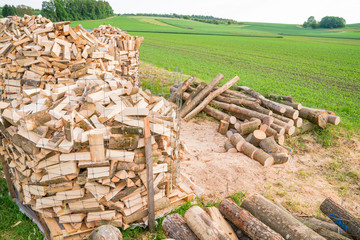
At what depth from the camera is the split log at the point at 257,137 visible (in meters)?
7.19

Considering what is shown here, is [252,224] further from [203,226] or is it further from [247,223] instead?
[203,226]

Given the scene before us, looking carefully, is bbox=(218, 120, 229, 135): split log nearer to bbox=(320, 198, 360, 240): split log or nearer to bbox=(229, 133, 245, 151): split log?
bbox=(229, 133, 245, 151): split log

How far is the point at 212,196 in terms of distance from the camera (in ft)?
17.4

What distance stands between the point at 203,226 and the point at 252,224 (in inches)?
25.5

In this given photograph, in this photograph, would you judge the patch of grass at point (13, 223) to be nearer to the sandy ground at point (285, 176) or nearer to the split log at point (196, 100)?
the sandy ground at point (285, 176)

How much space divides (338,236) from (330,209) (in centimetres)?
49

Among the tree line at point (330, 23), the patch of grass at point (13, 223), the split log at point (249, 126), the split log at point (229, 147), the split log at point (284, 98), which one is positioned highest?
the tree line at point (330, 23)

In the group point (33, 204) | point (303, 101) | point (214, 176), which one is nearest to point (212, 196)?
point (214, 176)

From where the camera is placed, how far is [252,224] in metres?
3.00

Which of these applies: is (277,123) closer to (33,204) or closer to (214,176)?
(214,176)

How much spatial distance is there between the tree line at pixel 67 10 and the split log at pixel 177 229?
6692cm

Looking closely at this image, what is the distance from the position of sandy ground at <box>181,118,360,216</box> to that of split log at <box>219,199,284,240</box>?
1.89 metres

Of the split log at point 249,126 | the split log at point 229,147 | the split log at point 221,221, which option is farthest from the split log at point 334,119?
the split log at point 221,221

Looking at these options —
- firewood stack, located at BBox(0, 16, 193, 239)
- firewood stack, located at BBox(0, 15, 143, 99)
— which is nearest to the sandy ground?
firewood stack, located at BBox(0, 16, 193, 239)
